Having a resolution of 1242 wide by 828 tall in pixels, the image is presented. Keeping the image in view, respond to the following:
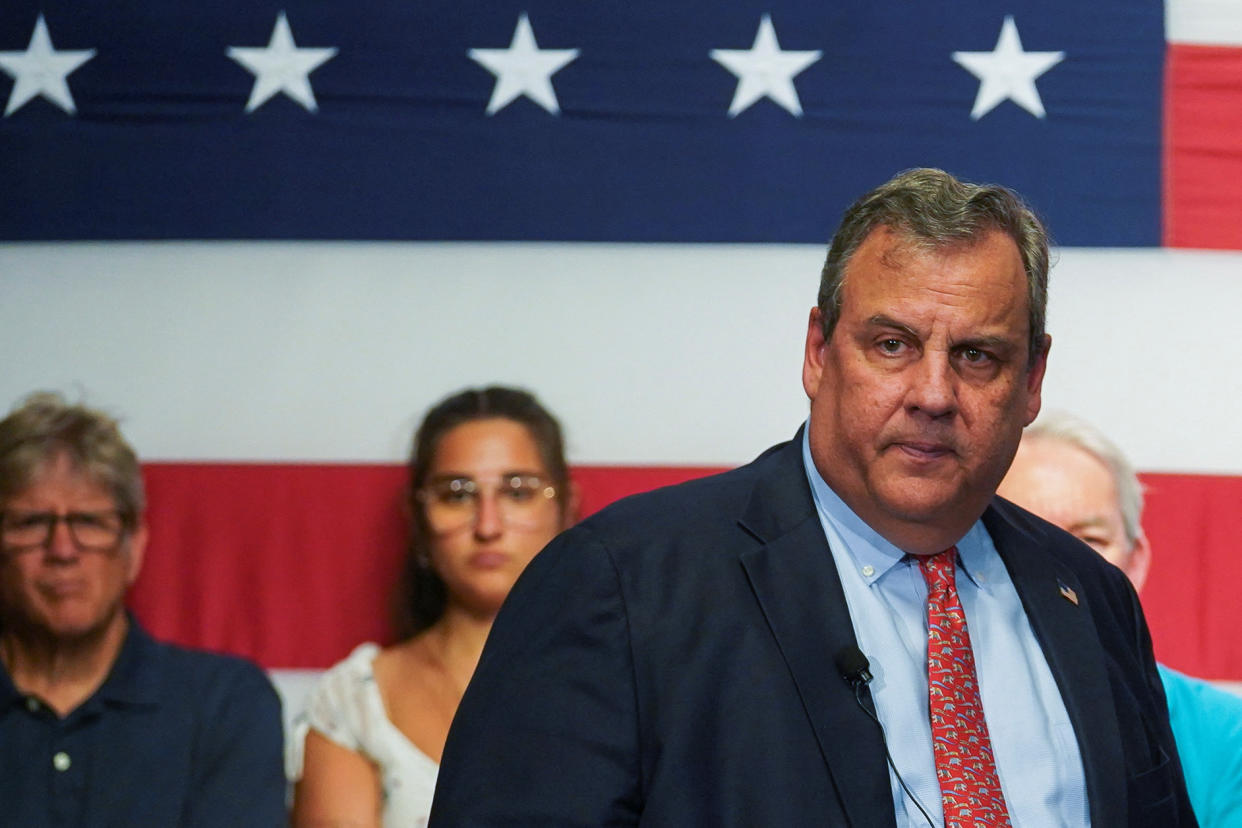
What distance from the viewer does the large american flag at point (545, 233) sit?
10.4 ft

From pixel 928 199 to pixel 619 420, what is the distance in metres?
1.58

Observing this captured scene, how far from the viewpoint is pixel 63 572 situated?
9.45ft

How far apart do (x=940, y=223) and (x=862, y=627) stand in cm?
44

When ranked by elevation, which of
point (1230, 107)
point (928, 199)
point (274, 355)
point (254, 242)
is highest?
point (1230, 107)

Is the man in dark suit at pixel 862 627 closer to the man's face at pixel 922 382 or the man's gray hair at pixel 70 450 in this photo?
the man's face at pixel 922 382

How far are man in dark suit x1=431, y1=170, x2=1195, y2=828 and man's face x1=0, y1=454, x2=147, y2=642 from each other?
1600 mm

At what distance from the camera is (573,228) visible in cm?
320

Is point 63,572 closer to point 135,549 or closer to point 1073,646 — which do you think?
point 135,549

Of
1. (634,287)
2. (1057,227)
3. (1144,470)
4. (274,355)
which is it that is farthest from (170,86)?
(1144,470)

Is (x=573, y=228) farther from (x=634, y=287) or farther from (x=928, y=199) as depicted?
(x=928, y=199)

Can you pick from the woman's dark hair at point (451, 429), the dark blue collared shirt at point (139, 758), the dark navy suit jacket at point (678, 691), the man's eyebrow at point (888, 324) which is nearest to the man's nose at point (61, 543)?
the dark blue collared shirt at point (139, 758)

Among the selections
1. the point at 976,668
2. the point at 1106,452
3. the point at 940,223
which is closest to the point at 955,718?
the point at 976,668

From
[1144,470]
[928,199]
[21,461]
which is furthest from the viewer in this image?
[1144,470]

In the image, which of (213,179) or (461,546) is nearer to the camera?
(461,546)
